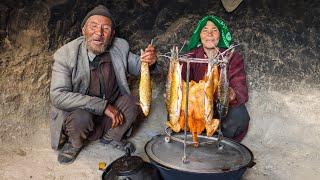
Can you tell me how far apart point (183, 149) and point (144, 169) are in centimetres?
31

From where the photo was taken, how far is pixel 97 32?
3.59 meters

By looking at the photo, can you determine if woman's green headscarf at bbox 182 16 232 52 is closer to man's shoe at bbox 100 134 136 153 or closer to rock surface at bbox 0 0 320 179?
rock surface at bbox 0 0 320 179

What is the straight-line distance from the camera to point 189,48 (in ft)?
12.8

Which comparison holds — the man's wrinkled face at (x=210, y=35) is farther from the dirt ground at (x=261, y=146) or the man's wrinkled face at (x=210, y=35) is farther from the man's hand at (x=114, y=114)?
the dirt ground at (x=261, y=146)

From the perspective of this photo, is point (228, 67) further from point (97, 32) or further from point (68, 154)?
point (68, 154)

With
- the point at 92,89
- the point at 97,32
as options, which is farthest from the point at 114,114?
the point at 97,32

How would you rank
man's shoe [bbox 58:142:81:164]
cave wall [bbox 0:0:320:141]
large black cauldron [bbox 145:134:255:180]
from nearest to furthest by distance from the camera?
large black cauldron [bbox 145:134:255:180], man's shoe [bbox 58:142:81:164], cave wall [bbox 0:0:320:141]

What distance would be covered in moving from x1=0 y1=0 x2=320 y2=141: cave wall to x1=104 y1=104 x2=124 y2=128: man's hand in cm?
55

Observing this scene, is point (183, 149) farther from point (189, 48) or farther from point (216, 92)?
point (189, 48)

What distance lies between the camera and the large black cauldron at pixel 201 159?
2648 millimetres

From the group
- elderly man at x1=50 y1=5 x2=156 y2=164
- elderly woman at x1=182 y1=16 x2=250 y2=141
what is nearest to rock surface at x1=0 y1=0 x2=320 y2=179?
elderly man at x1=50 y1=5 x2=156 y2=164

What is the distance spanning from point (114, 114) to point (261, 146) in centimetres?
153

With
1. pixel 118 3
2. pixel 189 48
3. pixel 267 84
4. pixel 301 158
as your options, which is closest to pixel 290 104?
pixel 267 84

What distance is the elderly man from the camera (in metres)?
3.61
